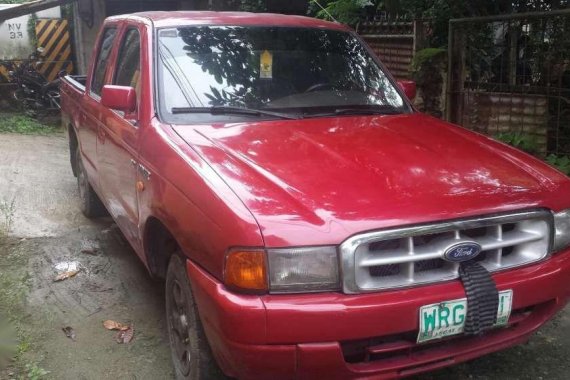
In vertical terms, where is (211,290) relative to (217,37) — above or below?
below

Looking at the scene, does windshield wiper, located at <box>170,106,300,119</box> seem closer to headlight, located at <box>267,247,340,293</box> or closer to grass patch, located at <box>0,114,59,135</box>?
headlight, located at <box>267,247,340,293</box>

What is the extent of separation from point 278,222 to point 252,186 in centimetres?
27

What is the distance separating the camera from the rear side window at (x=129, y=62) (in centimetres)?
368

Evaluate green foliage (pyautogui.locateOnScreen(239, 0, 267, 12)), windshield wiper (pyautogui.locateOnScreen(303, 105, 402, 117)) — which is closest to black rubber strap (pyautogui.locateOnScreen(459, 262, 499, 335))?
windshield wiper (pyautogui.locateOnScreen(303, 105, 402, 117))

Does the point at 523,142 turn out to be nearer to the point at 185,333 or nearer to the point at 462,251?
the point at 462,251

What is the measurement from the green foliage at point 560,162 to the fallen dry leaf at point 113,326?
369 centimetres

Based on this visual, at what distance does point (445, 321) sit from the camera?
7.52 ft

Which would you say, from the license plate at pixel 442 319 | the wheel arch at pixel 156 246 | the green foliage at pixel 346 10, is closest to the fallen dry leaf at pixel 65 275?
the wheel arch at pixel 156 246

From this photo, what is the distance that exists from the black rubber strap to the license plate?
30mm

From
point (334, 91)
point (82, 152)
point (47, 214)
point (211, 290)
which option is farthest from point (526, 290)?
point (47, 214)

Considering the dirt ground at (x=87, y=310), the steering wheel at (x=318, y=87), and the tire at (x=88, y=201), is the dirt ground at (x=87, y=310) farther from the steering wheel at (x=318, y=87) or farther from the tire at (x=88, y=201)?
the steering wheel at (x=318, y=87)

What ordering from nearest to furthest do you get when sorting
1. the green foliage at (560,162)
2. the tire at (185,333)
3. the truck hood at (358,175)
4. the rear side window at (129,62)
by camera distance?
the truck hood at (358,175)
the tire at (185,333)
the rear side window at (129,62)
the green foliage at (560,162)

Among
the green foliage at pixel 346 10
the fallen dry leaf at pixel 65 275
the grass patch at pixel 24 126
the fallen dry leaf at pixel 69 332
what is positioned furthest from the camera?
the grass patch at pixel 24 126

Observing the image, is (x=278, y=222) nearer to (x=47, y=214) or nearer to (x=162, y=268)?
(x=162, y=268)
